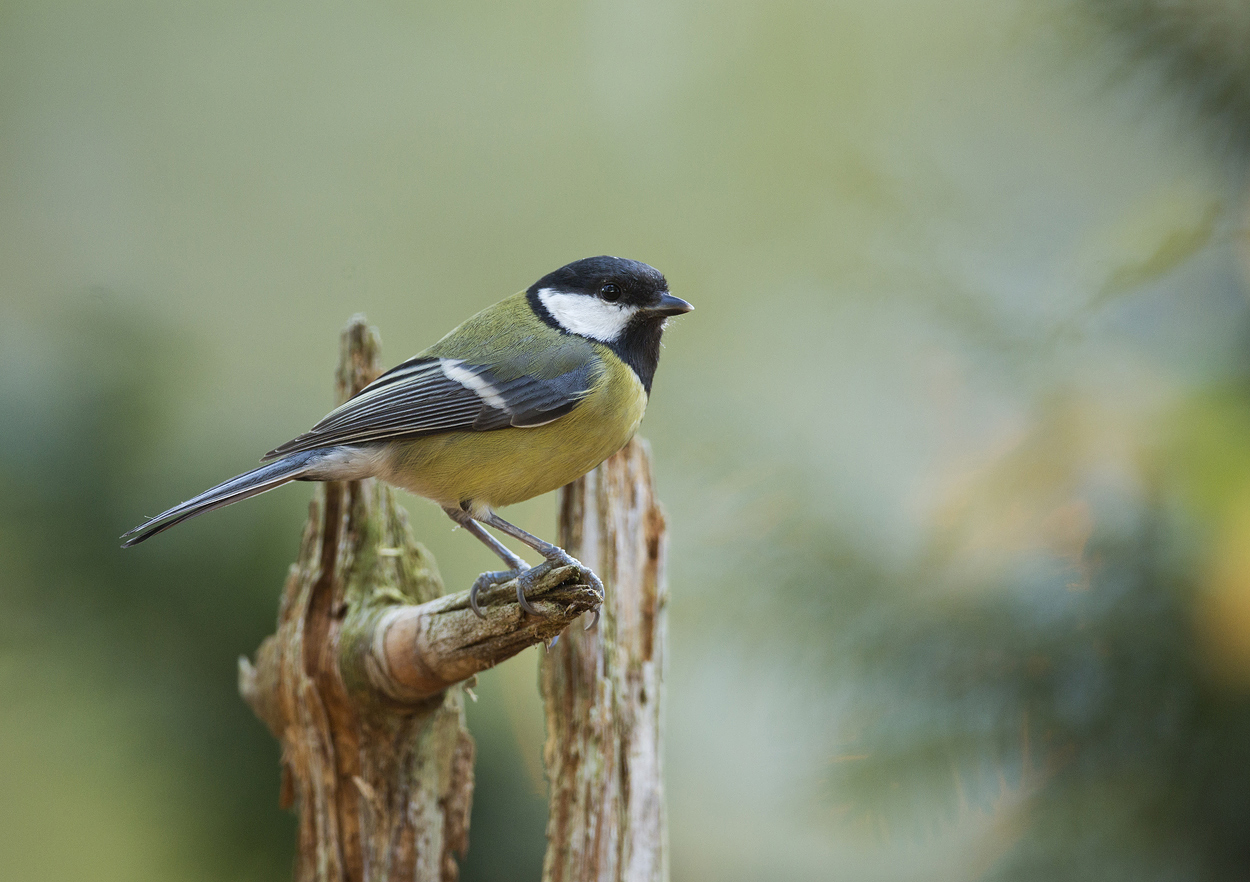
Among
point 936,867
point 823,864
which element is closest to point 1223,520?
point 936,867

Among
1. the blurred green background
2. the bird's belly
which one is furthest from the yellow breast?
the blurred green background

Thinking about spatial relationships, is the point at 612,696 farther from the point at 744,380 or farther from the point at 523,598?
the point at 744,380

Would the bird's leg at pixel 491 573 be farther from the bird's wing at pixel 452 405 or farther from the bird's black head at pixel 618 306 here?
the bird's black head at pixel 618 306

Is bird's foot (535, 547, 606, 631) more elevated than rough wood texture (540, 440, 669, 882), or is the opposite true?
bird's foot (535, 547, 606, 631)

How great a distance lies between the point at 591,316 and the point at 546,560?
306 mm

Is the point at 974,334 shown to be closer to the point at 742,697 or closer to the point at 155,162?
the point at 742,697

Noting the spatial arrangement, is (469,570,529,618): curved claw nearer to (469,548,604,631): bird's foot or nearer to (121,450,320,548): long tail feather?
(469,548,604,631): bird's foot

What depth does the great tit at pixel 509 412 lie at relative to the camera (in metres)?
0.98

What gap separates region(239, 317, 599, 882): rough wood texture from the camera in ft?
3.57

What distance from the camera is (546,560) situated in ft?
3.10

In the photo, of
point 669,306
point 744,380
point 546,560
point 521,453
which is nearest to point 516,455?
point 521,453

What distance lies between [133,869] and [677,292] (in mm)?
1407

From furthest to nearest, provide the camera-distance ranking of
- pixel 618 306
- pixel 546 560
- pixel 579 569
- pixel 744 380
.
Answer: pixel 744 380, pixel 618 306, pixel 546 560, pixel 579 569

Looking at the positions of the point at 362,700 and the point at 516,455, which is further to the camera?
the point at 362,700
